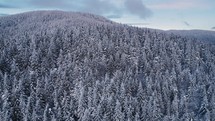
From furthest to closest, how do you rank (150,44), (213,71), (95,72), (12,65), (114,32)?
(114,32) < (150,44) < (213,71) < (95,72) < (12,65)

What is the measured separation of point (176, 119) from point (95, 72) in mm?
43441

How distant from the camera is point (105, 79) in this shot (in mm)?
107000

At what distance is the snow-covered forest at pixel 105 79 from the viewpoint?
80969mm

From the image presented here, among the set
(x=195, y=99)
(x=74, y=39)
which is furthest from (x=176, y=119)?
(x=74, y=39)

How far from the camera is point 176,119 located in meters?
89.3

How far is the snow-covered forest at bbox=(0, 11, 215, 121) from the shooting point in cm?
8097

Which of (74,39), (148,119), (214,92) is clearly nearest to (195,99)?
(214,92)

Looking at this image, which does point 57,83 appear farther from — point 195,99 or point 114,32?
point 114,32

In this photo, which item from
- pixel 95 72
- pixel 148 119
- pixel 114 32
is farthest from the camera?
pixel 114 32

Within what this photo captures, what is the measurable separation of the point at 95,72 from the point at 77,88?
2222 centimetres

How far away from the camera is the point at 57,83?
9869 cm

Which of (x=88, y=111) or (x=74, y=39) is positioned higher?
(x=74, y=39)

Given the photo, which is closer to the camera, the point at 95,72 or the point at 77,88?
the point at 77,88

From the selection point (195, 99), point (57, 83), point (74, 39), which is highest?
point (74, 39)
